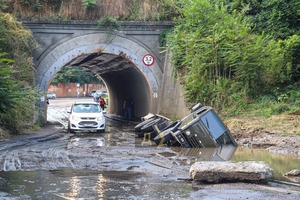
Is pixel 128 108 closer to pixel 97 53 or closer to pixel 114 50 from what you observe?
pixel 97 53

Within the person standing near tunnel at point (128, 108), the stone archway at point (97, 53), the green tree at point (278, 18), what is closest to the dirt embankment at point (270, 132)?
the green tree at point (278, 18)

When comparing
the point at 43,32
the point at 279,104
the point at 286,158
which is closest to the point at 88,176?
the point at 286,158

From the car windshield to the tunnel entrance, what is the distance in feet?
11.5

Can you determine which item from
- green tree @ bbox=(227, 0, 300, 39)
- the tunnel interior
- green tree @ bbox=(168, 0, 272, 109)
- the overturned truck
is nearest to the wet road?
the overturned truck

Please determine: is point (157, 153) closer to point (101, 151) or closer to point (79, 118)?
point (101, 151)

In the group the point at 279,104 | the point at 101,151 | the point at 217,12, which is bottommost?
the point at 101,151

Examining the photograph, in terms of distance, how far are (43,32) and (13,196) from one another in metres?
18.9

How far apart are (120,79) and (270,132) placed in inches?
829

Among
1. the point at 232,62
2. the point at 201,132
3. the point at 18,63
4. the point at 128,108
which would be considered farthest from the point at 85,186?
the point at 128,108

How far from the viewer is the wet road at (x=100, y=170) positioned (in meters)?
9.69

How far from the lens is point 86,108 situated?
25.7 meters

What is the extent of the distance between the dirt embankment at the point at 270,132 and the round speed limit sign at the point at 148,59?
25.3 ft

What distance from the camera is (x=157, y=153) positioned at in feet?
53.9

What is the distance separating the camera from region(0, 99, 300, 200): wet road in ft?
31.8
